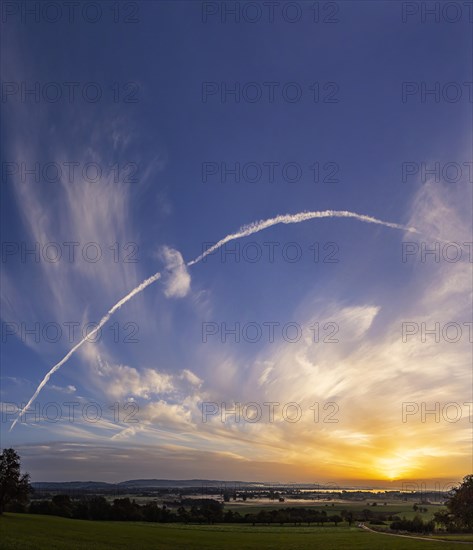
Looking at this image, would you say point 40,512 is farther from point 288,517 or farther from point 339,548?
point 339,548

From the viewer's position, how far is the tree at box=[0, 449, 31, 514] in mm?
111062

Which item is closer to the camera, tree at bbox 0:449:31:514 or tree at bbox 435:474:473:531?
tree at bbox 435:474:473:531

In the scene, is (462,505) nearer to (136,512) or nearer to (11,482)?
(11,482)


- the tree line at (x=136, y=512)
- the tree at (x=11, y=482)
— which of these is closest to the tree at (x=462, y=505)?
the tree line at (x=136, y=512)

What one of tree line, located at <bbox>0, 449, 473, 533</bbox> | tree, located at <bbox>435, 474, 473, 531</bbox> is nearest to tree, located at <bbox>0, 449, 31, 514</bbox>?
tree line, located at <bbox>0, 449, 473, 533</bbox>

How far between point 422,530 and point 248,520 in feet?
210

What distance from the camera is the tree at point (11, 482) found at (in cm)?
11106

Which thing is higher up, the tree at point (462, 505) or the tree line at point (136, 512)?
the tree at point (462, 505)

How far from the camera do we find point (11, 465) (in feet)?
378

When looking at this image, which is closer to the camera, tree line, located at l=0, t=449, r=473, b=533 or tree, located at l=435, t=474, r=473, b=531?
tree, located at l=435, t=474, r=473, b=531

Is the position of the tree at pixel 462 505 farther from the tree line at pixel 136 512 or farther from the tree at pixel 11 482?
the tree at pixel 11 482

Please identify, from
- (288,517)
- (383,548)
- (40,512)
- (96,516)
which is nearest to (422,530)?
(383,548)

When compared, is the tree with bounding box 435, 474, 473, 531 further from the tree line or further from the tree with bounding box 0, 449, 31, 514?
the tree with bounding box 0, 449, 31, 514

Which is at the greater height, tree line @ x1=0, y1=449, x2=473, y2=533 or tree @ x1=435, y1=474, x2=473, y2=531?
tree @ x1=435, y1=474, x2=473, y2=531
